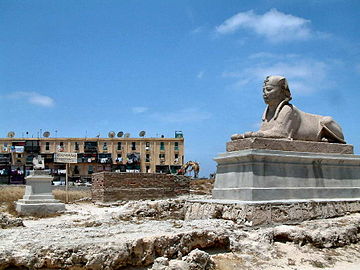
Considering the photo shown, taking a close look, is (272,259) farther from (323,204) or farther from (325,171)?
(325,171)

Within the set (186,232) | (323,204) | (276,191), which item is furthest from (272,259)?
(323,204)

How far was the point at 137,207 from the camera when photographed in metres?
10.6

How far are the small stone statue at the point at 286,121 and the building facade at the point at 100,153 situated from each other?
48759 millimetres

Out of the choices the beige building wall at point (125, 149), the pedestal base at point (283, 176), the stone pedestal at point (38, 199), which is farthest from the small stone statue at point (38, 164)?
the beige building wall at point (125, 149)

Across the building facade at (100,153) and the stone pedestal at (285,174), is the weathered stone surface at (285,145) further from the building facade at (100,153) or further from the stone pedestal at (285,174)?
the building facade at (100,153)

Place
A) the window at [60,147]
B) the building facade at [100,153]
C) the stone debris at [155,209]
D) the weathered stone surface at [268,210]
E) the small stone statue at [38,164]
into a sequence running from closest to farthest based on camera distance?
the weathered stone surface at [268,210] → the stone debris at [155,209] → the small stone statue at [38,164] → the window at [60,147] → the building facade at [100,153]

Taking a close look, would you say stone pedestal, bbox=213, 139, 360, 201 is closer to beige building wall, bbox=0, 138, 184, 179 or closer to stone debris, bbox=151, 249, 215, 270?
stone debris, bbox=151, 249, 215, 270

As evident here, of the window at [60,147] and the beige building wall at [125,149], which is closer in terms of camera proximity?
the window at [60,147]

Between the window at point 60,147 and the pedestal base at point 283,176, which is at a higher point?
Result: the window at point 60,147

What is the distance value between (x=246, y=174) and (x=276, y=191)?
0.65 m

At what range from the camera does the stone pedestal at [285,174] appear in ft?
24.7

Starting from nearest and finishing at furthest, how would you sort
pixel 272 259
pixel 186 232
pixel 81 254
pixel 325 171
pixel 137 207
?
pixel 81 254
pixel 186 232
pixel 272 259
pixel 325 171
pixel 137 207

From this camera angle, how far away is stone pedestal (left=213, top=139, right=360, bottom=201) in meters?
7.52

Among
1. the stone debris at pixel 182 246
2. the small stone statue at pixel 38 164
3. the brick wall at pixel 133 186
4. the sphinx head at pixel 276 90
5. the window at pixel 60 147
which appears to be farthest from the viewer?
the window at pixel 60 147
